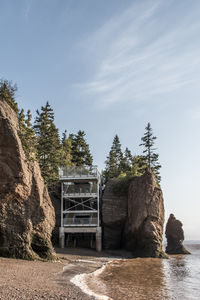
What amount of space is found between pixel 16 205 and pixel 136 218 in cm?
1877

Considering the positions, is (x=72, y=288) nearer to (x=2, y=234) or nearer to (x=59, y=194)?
(x=2, y=234)

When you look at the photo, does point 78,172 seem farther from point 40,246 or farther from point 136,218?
point 40,246

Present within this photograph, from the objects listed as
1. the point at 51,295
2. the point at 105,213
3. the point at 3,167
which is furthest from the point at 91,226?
the point at 51,295

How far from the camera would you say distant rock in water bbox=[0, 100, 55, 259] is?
737 inches

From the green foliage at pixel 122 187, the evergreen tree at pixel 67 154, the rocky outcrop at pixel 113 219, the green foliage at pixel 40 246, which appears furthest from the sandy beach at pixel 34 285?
the evergreen tree at pixel 67 154

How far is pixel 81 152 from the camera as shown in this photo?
5309cm

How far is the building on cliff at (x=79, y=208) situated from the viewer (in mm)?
34719

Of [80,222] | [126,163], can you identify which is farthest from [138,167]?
[80,222]

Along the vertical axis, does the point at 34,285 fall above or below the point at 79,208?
below

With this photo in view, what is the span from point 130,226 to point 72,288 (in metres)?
24.3

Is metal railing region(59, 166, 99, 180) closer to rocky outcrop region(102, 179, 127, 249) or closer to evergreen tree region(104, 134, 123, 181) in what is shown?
rocky outcrop region(102, 179, 127, 249)

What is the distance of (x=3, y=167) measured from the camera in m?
18.8

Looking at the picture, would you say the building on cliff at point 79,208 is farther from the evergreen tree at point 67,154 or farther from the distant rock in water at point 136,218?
Answer: the evergreen tree at point 67,154

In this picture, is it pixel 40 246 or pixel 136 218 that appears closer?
pixel 40 246
